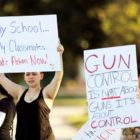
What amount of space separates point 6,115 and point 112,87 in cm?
108

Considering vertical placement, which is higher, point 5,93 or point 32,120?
point 5,93

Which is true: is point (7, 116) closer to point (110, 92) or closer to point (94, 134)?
point (94, 134)

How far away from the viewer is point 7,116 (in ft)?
23.3

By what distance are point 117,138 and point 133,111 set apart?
31 cm

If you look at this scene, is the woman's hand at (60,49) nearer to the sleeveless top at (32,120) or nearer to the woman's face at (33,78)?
the woman's face at (33,78)

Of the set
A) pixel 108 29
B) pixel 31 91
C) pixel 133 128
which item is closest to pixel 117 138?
pixel 133 128

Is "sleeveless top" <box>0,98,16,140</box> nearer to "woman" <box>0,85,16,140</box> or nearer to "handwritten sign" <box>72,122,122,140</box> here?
"woman" <box>0,85,16,140</box>

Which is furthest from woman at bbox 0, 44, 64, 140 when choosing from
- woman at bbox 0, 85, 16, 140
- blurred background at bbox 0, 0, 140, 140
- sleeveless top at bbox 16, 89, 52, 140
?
blurred background at bbox 0, 0, 140, 140

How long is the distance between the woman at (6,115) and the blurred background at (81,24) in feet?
35.1

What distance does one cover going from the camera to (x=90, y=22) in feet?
91.2

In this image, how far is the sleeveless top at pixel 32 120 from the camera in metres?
7.19

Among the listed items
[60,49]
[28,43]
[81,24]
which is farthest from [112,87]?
[81,24]

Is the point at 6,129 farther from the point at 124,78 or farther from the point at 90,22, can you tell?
the point at 90,22

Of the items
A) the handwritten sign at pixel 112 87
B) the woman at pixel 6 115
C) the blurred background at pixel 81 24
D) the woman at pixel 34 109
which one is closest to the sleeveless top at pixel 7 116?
the woman at pixel 6 115
